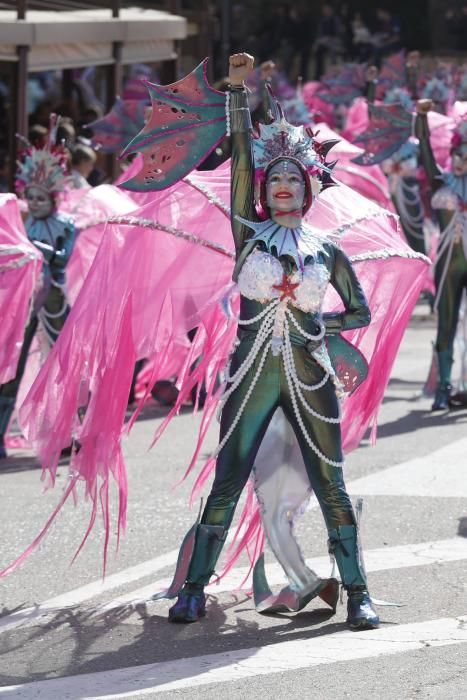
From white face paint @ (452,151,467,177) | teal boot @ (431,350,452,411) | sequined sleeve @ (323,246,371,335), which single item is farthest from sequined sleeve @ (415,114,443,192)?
sequined sleeve @ (323,246,371,335)

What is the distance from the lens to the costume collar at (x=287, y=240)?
235 inches

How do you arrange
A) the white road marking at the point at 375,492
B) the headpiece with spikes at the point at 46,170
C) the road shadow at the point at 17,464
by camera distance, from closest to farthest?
the white road marking at the point at 375,492, the road shadow at the point at 17,464, the headpiece with spikes at the point at 46,170

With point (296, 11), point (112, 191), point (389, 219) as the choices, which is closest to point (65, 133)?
point (112, 191)

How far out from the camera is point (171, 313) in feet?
21.8

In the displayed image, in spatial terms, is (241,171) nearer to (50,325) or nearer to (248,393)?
(248,393)

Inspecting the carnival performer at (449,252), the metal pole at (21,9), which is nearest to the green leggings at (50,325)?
the carnival performer at (449,252)

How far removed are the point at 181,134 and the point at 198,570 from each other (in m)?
1.69

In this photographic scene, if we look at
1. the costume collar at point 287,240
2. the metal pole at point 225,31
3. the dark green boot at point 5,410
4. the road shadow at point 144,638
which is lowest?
the road shadow at point 144,638

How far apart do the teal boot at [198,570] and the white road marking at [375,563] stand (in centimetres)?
37

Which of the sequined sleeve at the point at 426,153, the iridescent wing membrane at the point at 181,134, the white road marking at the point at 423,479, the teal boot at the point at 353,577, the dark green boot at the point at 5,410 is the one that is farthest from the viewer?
the sequined sleeve at the point at 426,153

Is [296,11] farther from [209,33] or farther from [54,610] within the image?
[54,610]

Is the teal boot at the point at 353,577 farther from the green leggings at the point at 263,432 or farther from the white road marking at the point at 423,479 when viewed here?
the white road marking at the point at 423,479

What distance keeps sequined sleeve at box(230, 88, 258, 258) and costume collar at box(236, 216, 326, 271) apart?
0.11 feet

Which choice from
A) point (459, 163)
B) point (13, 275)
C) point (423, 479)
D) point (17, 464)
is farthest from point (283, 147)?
point (459, 163)
